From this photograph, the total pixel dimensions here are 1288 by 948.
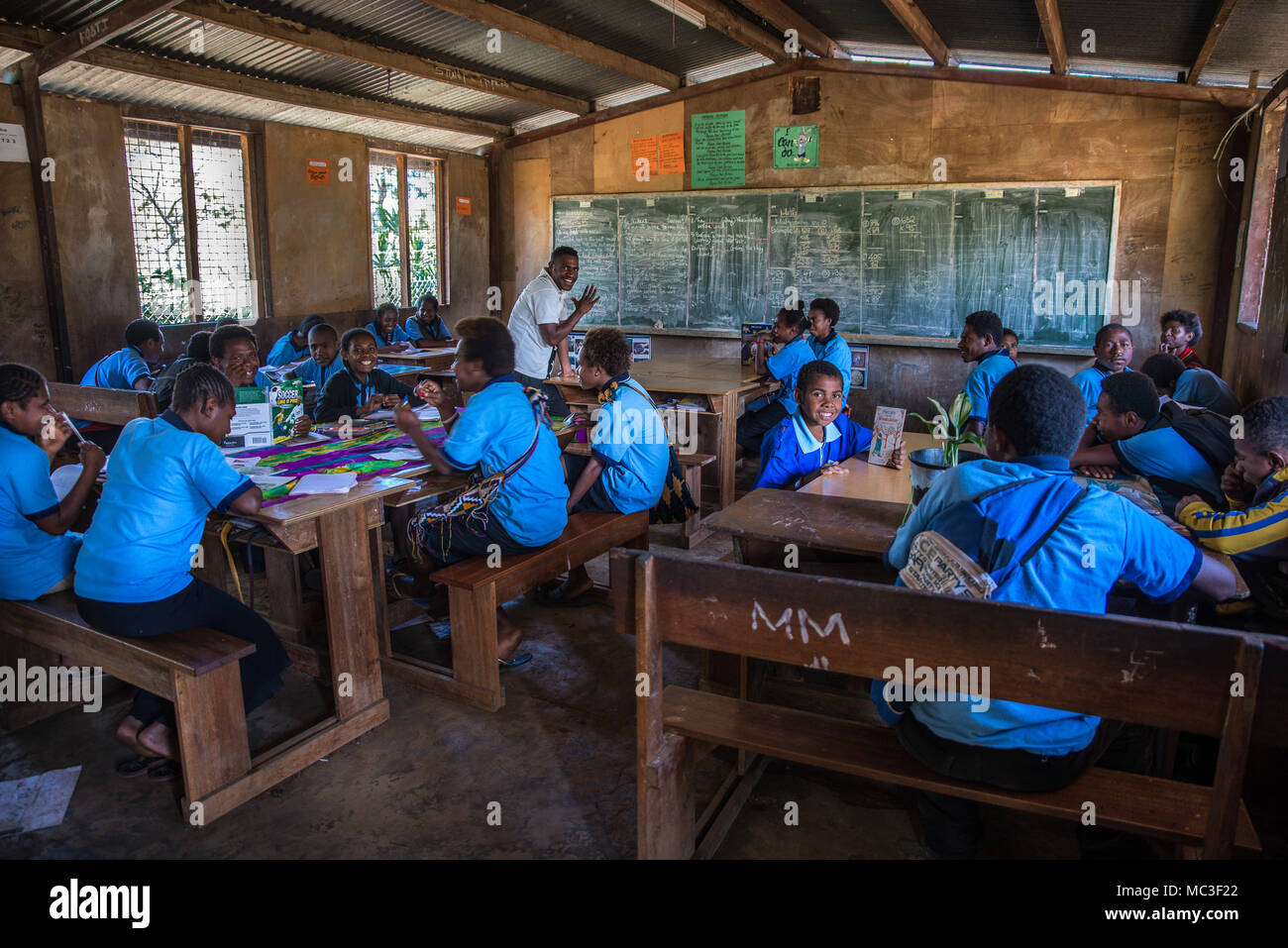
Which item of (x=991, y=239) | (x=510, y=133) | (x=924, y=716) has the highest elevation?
(x=510, y=133)

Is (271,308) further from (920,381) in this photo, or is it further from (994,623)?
(994,623)

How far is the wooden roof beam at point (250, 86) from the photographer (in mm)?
5684

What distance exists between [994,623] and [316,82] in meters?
7.68

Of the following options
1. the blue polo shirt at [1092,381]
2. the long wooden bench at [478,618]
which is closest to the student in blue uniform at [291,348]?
the long wooden bench at [478,618]

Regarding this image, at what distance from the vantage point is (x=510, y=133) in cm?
934

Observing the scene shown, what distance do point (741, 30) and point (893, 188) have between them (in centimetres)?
177

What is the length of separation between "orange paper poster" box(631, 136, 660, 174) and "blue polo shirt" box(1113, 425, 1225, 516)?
618 centimetres

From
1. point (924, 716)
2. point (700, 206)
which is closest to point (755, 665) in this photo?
point (924, 716)

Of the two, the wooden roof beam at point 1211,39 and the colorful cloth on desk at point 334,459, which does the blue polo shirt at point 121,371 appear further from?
the wooden roof beam at point 1211,39

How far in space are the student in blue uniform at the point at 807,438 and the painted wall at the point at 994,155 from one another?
4.14 meters

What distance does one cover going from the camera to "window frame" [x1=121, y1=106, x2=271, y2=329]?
6965 millimetres

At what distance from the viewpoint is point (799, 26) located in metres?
6.54

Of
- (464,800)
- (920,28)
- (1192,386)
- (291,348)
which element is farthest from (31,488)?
(920,28)
